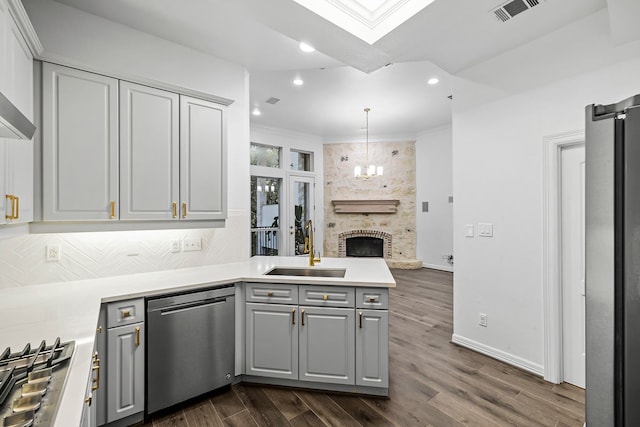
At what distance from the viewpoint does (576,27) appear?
2.28 m

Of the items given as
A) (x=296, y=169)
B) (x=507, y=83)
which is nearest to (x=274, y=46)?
(x=507, y=83)

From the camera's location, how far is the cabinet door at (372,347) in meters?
2.20

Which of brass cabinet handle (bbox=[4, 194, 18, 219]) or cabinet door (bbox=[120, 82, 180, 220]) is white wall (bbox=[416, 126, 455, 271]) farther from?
brass cabinet handle (bbox=[4, 194, 18, 219])

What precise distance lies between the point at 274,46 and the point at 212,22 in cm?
57

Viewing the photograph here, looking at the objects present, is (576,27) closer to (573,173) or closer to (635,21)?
(635,21)

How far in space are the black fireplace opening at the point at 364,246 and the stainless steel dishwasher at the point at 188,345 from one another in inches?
224

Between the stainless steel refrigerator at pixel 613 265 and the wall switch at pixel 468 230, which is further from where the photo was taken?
the wall switch at pixel 468 230

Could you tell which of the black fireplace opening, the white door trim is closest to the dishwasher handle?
the white door trim

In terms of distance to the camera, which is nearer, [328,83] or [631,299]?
[631,299]

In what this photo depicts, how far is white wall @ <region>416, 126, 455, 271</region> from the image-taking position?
680 cm

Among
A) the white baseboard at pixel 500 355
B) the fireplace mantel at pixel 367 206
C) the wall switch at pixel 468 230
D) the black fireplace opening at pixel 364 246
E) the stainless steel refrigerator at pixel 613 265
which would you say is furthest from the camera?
the black fireplace opening at pixel 364 246

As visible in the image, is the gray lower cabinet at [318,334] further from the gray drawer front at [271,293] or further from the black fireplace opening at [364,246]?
the black fireplace opening at [364,246]

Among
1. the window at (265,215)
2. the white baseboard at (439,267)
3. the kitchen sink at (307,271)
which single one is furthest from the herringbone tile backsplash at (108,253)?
the white baseboard at (439,267)

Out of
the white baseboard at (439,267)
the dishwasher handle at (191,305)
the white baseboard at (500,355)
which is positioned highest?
the dishwasher handle at (191,305)
